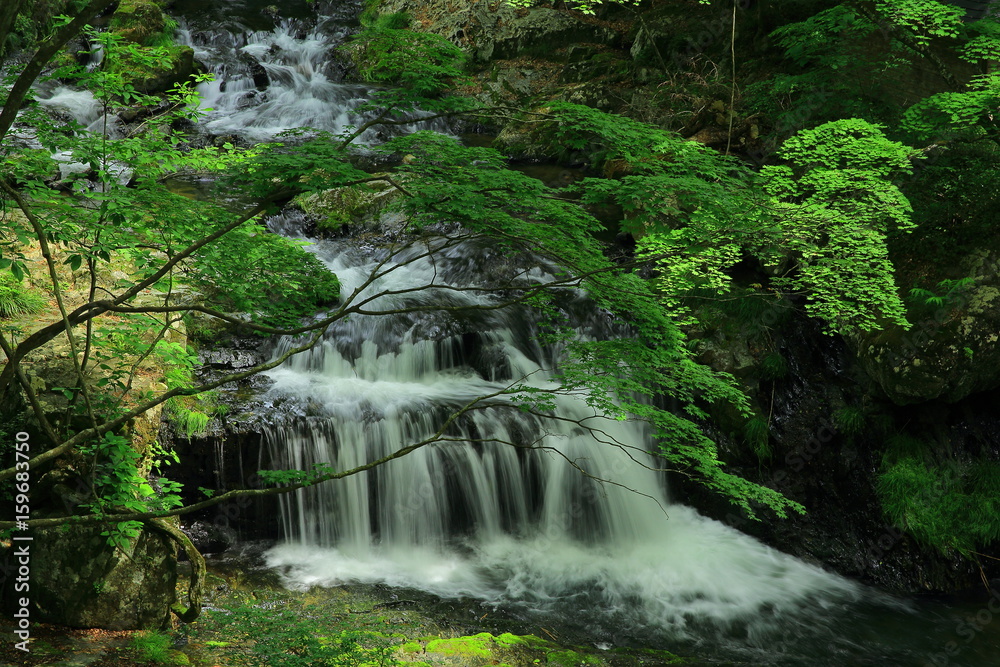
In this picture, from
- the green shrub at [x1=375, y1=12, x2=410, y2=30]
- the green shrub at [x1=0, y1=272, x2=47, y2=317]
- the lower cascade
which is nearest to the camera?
the green shrub at [x1=0, y1=272, x2=47, y2=317]

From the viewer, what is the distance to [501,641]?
17.7 ft

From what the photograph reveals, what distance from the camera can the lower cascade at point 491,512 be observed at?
666 centimetres

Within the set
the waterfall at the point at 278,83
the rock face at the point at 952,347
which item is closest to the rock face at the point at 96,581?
the rock face at the point at 952,347

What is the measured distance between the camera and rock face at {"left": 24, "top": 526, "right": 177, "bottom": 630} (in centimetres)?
439

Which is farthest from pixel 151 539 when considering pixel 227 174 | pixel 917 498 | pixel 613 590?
pixel 917 498

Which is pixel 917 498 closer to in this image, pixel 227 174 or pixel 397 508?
pixel 397 508

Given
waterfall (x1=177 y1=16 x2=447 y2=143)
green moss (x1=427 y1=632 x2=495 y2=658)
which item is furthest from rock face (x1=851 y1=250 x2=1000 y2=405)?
waterfall (x1=177 y1=16 x2=447 y2=143)

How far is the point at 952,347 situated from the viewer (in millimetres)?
7402

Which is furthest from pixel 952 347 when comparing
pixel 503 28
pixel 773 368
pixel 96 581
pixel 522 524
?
pixel 503 28

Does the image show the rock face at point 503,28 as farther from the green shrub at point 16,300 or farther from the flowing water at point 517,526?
the green shrub at point 16,300

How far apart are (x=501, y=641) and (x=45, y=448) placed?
3725 millimetres

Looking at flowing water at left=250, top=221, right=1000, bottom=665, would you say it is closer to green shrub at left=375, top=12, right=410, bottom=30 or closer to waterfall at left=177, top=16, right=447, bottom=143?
waterfall at left=177, top=16, right=447, bottom=143

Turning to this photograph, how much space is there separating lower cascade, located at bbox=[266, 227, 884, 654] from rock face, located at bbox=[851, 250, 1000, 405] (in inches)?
97.4

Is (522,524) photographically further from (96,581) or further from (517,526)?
(96,581)
